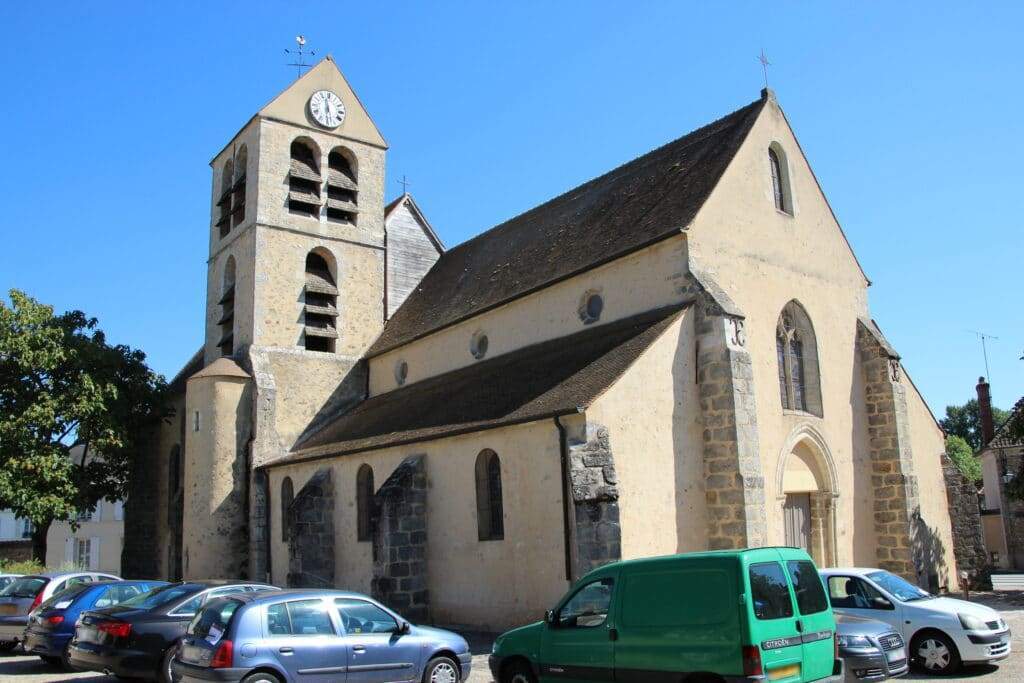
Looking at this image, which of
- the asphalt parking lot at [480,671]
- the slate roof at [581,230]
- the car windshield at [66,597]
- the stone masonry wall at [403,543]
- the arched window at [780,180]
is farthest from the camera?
the arched window at [780,180]

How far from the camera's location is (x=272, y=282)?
27.1 m

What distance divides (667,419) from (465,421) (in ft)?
14.5

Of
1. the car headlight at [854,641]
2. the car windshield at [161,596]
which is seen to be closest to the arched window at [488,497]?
the car windshield at [161,596]

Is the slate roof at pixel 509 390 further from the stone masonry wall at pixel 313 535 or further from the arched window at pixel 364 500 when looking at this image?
the stone masonry wall at pixel 313 535

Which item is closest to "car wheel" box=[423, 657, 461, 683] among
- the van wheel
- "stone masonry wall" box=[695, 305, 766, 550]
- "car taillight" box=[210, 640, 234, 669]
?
the van wheel

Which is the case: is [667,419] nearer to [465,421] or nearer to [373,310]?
[465,421]

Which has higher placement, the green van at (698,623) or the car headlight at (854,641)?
the green van at (698,623)

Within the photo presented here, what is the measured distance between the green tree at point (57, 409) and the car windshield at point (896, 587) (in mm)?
21435

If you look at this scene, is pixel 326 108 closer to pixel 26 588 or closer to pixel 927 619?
pixel 26 588

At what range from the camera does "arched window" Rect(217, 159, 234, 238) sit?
2991 centimetres

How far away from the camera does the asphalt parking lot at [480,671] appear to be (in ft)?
36.4

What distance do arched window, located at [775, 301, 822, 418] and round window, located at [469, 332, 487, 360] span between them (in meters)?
7.43

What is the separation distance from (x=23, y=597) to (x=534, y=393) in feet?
31.9

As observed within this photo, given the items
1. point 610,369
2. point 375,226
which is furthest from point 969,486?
point 375,226
